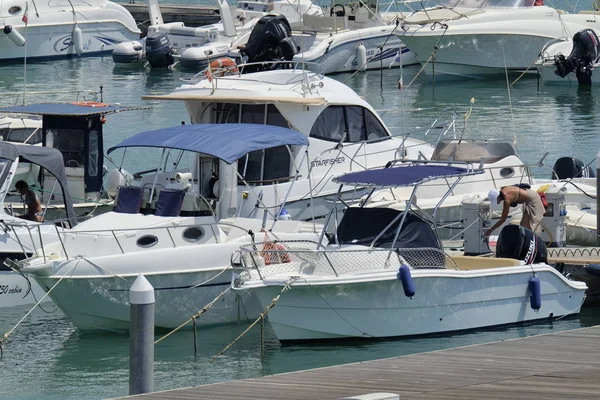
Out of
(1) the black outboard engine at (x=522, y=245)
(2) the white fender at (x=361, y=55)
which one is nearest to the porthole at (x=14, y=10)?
(2) the white fender at (x=361, y=55)

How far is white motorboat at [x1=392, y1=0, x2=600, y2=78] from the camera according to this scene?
4225cm

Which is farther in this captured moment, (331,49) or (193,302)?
(331,49)

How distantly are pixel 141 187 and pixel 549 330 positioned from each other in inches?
233

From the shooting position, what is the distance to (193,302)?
16219 millimetres

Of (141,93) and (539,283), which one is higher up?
(539,283)

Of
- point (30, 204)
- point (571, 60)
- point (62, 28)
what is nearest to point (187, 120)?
point (571, 60)

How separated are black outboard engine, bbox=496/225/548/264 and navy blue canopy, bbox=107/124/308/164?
325 cm

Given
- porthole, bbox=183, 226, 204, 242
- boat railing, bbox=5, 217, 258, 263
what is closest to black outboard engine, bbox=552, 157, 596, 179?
boat railing, bbox=5, 217, 258, 263

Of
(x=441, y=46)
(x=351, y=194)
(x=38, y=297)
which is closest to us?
(x=38, y=297)

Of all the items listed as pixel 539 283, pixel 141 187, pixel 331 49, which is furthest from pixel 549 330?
pixel 331 49

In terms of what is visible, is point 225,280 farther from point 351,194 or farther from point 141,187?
point 351,194

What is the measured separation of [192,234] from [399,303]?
2.78 m

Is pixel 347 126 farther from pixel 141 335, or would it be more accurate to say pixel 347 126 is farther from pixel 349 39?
pixel 349 39

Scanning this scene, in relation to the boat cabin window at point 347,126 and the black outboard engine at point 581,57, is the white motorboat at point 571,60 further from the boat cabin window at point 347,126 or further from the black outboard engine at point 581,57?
the boat cabin window at point 347,126
